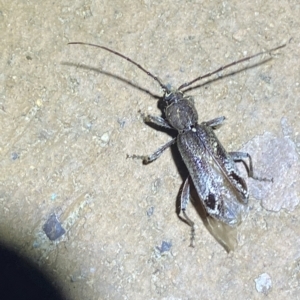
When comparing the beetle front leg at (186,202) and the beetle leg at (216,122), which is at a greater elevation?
the beetle leg at (216,122)

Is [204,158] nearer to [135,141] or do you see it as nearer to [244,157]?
[244,157]

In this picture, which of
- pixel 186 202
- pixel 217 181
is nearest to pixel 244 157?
pixel 217 181

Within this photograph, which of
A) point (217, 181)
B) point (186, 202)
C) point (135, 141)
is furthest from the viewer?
point (135, 141)

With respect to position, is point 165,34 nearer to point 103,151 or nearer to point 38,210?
point 103,151

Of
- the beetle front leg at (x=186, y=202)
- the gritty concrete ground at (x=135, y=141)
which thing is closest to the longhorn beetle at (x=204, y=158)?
the beetle front leg at (x=186, y=202)

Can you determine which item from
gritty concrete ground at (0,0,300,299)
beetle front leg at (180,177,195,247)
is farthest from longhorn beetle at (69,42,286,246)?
gritty concrete ground at (0,0,300,299)

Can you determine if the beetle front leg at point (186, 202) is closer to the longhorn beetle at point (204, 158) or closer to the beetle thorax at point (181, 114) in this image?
the longhorn beetle at point (204, 158)

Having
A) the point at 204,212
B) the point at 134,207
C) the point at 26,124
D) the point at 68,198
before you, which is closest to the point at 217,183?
the point at 204,212
